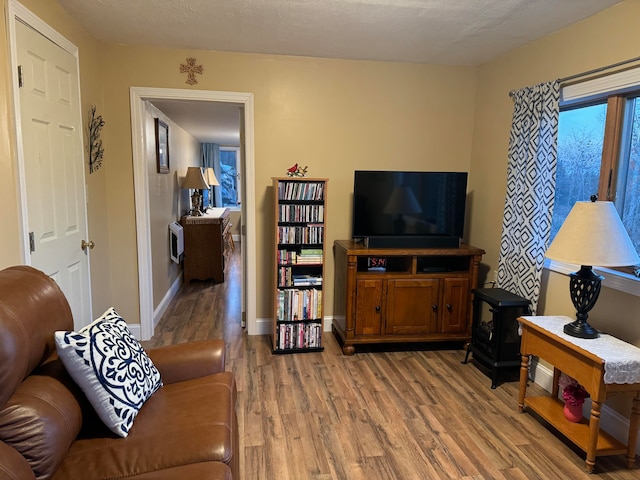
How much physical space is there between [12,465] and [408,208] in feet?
9.82

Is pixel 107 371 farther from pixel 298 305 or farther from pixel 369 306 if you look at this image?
pixel 369 306

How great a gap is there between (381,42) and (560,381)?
2.61m

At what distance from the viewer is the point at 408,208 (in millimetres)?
3529

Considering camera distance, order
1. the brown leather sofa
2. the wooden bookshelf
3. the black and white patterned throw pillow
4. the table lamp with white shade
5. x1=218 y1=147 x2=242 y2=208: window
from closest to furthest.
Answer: the brown leather sofa → the black and white patterned throw pillow → the wooden bookshelf → the table lamp with white shade → x1=218 y1=147 x2=242 y2=208: window

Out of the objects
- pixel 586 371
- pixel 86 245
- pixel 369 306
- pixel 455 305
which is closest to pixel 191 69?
pixel 86 245

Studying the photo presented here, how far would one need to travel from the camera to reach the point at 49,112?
7.82 ft

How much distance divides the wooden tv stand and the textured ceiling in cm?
157

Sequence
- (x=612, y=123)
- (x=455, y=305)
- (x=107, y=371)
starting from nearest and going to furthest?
1. (x=107, y=371)
2. (x=612, y=123)
3. (x=455, y=305)

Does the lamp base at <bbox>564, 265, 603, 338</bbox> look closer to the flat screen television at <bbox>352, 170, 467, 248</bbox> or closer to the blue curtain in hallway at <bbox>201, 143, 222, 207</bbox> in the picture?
the flat screen television at <bbox>352, 170, 467, 248</bbox>

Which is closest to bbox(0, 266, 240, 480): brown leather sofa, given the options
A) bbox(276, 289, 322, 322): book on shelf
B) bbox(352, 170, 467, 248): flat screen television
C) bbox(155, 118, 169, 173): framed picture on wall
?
bbox(276, 289, 322, 322): book on shelf

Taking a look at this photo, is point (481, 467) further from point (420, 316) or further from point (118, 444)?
point (118, 444)

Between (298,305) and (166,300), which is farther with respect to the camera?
(166,300)

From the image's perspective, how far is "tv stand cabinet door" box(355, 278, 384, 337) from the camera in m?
3.36

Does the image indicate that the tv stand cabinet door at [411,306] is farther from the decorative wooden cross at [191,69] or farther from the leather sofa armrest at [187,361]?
the decorative wooden cross at [191,69]
